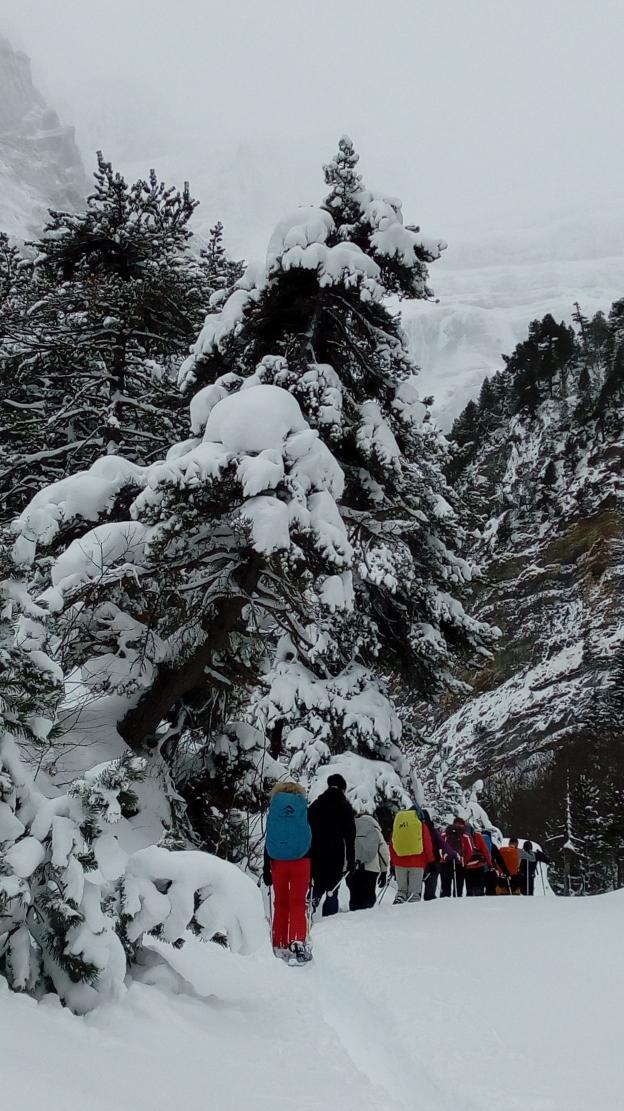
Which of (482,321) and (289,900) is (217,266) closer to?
(289,900)

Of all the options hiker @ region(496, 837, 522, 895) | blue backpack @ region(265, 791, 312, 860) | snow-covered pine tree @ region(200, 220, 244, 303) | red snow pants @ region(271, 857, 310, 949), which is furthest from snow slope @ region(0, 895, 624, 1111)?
snow-covered pine tree @ region(200, 220, 244, 303)

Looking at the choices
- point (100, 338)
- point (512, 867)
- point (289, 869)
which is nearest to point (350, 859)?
point (289, 869)

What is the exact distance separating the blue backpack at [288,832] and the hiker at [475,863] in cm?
755

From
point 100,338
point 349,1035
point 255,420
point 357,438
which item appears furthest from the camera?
point 100,338

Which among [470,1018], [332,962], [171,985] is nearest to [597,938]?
[332,962]

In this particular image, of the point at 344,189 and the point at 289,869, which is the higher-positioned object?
the point at 344,189

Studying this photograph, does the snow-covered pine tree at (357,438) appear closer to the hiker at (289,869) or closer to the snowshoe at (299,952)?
the hiker at (289,869)

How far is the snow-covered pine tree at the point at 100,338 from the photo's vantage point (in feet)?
38.2

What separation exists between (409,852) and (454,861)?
3.64 m

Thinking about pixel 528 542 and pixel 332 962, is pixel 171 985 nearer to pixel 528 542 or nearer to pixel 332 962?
pixel 332 962

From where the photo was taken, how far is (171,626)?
8.31 meters

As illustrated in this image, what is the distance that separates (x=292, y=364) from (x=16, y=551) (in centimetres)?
615

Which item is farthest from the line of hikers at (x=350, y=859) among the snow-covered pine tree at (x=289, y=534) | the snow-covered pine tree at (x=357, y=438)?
the snow-covered pine tree at (x=357, y=438)

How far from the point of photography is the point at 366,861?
9.19 meters
